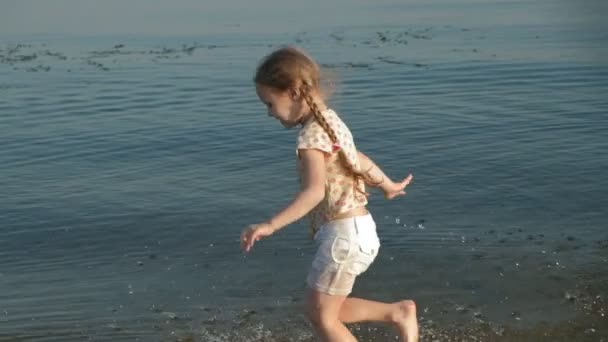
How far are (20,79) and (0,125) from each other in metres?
3.67

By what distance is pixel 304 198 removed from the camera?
15.2ft

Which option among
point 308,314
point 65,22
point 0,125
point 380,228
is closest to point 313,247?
point 380,228

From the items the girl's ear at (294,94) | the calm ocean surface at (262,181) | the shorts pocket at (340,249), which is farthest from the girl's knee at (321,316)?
the calm ocean surface at (262,181)

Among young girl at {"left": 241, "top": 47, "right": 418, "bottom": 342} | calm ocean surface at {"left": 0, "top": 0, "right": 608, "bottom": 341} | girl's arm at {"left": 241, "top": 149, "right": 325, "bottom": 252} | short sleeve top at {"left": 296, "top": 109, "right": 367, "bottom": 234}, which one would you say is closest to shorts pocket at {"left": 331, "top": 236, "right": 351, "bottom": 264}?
young girl at {"left": 241, "top": 47, "right": 418, "bottom": 342}

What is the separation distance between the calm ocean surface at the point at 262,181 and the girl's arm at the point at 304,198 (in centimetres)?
42

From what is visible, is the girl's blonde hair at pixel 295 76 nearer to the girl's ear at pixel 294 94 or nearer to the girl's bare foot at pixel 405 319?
the girl's ear at pixel 294 94

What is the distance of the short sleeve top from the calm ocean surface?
0.84 ft

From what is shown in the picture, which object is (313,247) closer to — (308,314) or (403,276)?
(403,276)

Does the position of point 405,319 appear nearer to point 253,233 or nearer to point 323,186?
point 323,186

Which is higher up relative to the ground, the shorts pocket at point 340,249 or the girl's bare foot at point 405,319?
the shorts pocket at point 340,249

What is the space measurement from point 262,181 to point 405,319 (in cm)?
477

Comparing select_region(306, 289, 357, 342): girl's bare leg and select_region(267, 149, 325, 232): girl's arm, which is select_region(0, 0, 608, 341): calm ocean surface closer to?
select_region(267, 149, 325, 232): girl's arm

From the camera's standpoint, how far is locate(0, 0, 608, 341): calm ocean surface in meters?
6.87

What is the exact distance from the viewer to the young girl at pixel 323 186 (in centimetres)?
469
